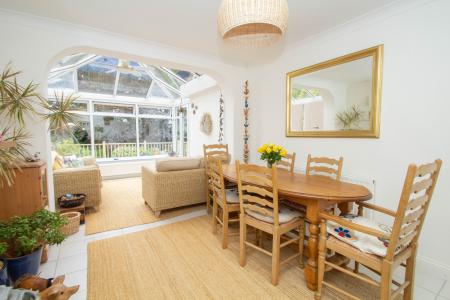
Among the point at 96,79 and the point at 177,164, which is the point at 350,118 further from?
the point at 96,79

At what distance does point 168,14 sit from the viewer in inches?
87.8

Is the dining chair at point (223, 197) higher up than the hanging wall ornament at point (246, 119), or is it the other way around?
the hanging wall ornament at point (246, 119)

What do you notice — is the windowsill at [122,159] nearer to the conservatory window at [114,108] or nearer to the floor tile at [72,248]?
the conservatory window at [114,108]


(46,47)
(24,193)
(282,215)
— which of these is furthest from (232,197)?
(46,47)

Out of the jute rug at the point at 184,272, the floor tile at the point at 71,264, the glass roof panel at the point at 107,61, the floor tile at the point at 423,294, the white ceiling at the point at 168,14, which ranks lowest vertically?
the floor tile at the point at 423,294

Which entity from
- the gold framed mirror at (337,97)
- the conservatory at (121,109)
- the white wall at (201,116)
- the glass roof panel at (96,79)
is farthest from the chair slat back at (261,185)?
the glass roof panel at (96,79)

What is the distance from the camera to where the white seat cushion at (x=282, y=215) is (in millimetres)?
1795

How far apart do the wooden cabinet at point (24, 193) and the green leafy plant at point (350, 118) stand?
10.7 ft

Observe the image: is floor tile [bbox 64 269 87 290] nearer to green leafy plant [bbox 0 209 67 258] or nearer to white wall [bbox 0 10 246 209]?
green leafy plant [bbox 0 209 67 258]

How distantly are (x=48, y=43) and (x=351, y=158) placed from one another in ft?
12.2

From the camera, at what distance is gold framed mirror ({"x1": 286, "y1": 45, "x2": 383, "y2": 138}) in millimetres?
2199

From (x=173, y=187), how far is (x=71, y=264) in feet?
4.68

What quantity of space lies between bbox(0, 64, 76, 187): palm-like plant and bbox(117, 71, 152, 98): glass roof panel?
11.1ft

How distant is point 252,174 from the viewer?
5.83 ft
